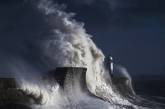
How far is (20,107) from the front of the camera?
3306 centimetres

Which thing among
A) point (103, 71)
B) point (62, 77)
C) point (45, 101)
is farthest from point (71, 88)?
point (103, 71)

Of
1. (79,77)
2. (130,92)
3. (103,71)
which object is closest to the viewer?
(79,77)

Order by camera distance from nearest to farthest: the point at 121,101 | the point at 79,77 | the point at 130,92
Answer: the point at 79,77 → the point at 121,101 → the point at 130,92

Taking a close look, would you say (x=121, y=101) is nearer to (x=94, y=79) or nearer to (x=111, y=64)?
(x=94, y=79)

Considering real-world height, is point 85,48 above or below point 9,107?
above

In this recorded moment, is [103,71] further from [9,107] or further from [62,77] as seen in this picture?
[9,107]

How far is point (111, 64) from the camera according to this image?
50.9 metres

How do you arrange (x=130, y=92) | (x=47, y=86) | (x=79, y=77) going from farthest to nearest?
(x=130, y=92), (x=79, y=77), (x=47, y=86)

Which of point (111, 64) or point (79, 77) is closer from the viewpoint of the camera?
point (79, 77)

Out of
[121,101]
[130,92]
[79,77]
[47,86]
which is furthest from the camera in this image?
[130,92]

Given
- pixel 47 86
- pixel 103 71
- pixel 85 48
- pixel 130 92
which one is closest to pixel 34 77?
pixel 47 86

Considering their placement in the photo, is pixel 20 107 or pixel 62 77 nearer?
pixel 20 107

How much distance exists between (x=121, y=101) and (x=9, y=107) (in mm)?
13675

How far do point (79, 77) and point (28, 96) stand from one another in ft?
23.2
